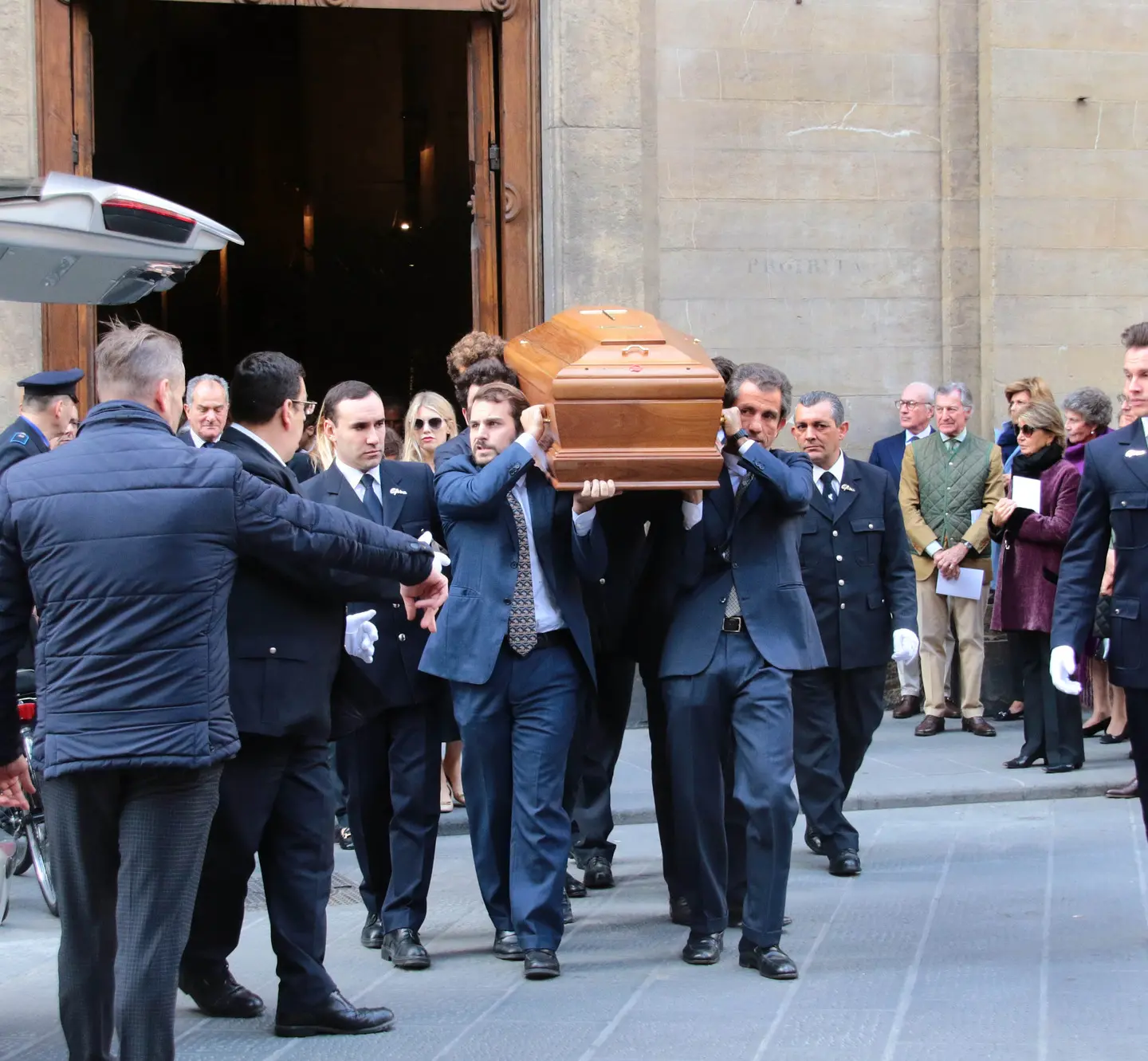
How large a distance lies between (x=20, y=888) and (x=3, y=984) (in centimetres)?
175

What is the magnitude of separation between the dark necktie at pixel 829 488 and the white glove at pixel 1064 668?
184cm

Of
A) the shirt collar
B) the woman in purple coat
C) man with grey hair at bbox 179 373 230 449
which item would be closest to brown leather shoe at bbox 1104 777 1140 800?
the woman in purple coat

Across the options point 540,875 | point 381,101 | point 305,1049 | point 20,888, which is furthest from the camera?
point 381,101

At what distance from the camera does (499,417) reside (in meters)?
6.25

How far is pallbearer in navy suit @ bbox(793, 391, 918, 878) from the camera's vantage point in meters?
7.66

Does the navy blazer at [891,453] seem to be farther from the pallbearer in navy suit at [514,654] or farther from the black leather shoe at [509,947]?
the black leather shoe at [509,947]

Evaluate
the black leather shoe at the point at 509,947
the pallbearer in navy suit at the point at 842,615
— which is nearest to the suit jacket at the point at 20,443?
the black leather shoe at the point at 509,947

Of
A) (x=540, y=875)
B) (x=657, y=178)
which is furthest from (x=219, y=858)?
(x=657, y=178)

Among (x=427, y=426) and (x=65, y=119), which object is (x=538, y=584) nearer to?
(x=427, y=426)

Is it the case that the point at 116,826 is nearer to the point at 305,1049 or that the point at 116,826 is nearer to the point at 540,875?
the point at 305,1049

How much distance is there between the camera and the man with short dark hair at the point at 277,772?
5.21 meters

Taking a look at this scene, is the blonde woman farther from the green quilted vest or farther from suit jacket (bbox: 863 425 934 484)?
suit jacket (bbox: 863 425 934 484)

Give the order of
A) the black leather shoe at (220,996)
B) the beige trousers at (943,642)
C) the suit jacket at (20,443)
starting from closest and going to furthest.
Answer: the black leather shoe at (220,996) → the suit jacket at (20,443) → the beige trousers at (943,642)

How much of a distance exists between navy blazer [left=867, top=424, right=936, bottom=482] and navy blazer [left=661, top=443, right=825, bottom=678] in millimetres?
5691
